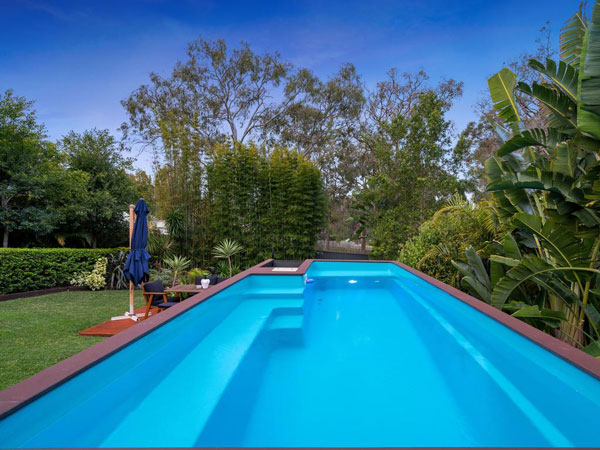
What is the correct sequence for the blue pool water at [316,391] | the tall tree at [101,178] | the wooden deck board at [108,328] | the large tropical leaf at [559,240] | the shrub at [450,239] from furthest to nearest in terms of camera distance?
the tall tree at [101,178]
the shrub at [450,239]
the wooden deck board at [108,328]
the large tropical leaf at [559,240]
the blue pool water at [316,391]

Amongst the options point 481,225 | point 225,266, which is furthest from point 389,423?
point 225,266

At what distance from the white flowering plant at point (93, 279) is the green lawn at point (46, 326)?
38 cm

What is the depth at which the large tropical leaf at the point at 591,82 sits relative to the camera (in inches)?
102

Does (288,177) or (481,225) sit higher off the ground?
(288,177)

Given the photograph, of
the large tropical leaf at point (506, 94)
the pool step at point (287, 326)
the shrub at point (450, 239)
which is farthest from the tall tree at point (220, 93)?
the large tropical leaf at point (506, 94)

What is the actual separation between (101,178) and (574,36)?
11703 mm

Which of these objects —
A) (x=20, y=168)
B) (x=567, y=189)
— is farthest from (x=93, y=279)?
(x=567, y=189)

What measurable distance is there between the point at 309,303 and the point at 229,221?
4.82 m

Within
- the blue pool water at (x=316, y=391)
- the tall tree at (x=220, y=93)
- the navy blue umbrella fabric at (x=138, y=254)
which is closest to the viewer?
the blue pool water at (x=316, y=391)

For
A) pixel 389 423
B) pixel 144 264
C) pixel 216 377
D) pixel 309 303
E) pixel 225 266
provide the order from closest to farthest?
pixel 389 423 → pixel 216 377 → pixel 309 303 → pixel 144 264 → pixel 225 266

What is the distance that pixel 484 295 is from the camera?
4.36 m

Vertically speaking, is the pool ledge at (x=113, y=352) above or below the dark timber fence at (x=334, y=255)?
above

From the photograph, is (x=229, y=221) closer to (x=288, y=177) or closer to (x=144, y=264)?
(x=288, y=177)

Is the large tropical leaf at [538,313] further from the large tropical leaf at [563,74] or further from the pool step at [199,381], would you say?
the pool step at [199,381]
